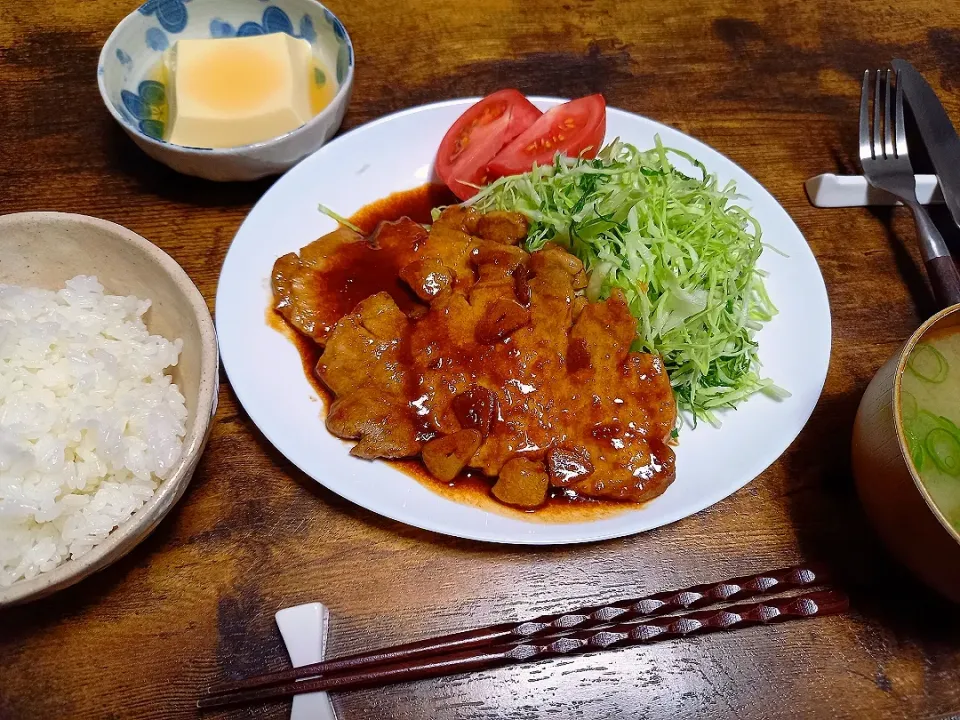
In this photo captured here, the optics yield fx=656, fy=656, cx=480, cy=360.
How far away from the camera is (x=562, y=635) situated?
2309 millimetres

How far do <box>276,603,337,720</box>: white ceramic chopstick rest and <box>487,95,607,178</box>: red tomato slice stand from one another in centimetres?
216

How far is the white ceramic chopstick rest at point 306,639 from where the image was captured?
215 cm

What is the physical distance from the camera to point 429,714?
2225mm

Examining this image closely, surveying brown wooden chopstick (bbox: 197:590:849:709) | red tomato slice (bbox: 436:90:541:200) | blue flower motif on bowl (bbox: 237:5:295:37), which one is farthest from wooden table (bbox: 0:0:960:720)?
red tomato slice (bbox: 436:90:541:200)

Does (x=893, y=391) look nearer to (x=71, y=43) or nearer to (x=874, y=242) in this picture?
(x=874, y=242)

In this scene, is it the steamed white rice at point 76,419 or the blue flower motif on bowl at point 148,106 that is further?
the blue flower motif on bowl at point 148,106

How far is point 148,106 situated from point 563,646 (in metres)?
3.18

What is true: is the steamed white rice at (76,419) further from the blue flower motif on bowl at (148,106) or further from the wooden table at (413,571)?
the blue flower motif on bowl at (148,106)

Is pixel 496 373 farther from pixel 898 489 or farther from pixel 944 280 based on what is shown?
pixel 944 280

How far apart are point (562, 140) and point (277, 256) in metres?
1.50

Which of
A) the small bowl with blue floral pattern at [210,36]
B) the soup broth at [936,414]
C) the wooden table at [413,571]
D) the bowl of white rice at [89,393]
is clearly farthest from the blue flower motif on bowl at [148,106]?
the soup broth at [936,414]

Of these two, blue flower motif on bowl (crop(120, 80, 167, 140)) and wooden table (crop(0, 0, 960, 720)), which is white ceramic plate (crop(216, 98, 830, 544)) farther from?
blue flower motif on bowl (crop(120, 80, 167, 140))

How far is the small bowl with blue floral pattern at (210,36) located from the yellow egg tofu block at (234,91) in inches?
5.4

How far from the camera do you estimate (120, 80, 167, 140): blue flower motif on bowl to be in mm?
3227
